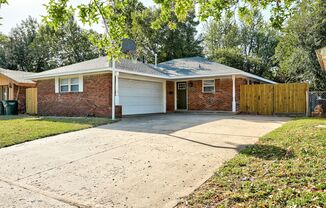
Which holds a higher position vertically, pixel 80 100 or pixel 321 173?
pixel 80 100

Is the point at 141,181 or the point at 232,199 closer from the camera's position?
the point at 232,199

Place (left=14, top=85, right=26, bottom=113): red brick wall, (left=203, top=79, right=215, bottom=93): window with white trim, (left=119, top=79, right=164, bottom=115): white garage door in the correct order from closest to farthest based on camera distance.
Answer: (left=119, top=79, right=164, bottom=115): white garage door
(left=203, top=79, right=215, bottom=93): window with white trim
(left=14, top=85, right=26, bottom=113): red brick wall

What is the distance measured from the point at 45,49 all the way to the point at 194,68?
89.0 ft

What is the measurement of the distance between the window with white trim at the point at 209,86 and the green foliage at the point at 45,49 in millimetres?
23085

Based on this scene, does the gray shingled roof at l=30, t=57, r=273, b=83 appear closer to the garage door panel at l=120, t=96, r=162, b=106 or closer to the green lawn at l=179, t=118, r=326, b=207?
the garage door panel at l=120, t=96, r=162, b=106

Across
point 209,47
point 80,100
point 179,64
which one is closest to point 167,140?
point 80,100

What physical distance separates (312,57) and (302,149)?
61.3ft

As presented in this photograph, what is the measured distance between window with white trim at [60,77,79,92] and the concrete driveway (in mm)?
7453

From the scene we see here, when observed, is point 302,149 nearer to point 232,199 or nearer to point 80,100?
point 232,199

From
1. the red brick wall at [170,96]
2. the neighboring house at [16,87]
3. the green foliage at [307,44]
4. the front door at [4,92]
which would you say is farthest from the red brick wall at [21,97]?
the green foliage at [307,44]

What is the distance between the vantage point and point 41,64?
38219mm

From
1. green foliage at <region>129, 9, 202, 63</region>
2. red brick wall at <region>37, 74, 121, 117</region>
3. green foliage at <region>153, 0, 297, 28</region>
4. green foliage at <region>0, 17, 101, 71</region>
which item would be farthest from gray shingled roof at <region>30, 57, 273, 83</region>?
green foliage at <region>0, 17, 101, 71</region>

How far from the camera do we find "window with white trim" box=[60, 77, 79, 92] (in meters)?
15.1

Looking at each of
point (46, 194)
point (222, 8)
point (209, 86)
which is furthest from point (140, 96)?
point (46, 194)
